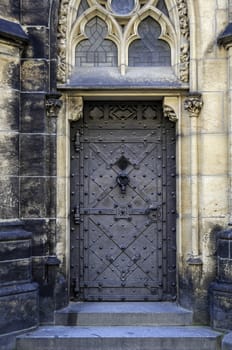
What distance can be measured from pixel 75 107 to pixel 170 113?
3.61 feet

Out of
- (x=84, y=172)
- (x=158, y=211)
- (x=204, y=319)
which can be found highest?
(x=84, y=172)

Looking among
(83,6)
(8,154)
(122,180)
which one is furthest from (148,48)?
(8,154)

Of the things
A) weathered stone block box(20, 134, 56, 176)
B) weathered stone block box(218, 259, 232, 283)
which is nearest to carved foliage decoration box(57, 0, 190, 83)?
weathered stone block box(20, 134, 56, 176)

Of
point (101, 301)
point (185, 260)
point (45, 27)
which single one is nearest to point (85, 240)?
point (101, 301)

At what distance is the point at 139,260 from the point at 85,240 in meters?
0.69

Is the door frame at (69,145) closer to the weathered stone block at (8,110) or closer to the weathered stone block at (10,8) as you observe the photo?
the weathered stone block at (8,110)

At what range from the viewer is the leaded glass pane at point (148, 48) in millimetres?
5914

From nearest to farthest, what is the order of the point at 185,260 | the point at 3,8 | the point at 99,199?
the point at 3,8 → the point at 185,260 → the point at 99,199

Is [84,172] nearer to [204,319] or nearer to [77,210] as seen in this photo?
[77,210]

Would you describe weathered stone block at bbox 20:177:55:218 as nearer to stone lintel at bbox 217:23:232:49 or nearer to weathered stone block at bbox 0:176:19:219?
weathered stone block at bbox 0:176:19:219

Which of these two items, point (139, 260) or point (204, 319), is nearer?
point (204, 319)

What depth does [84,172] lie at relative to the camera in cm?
600

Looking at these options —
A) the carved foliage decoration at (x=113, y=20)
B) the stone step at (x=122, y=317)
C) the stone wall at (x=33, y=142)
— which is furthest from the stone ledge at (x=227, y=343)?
the carved foliage decoration at (x=113, y=20)

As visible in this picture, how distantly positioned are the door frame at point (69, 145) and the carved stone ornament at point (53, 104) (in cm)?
14
